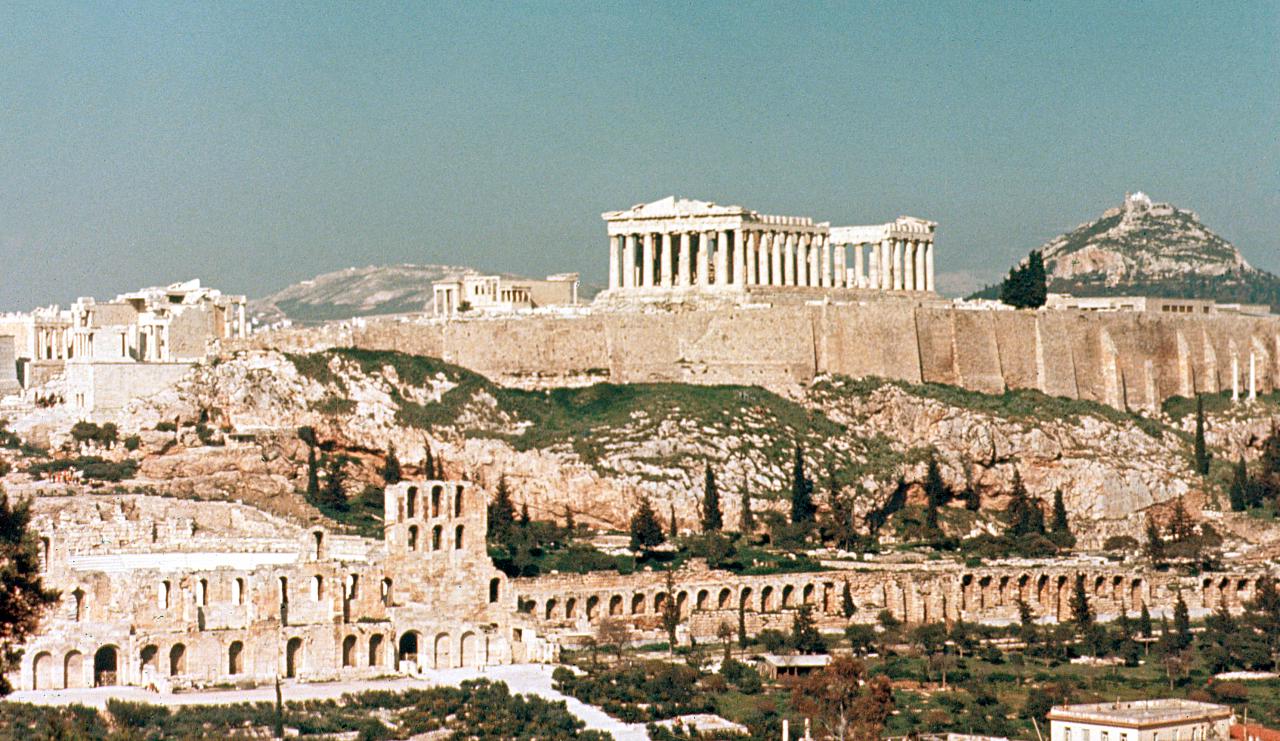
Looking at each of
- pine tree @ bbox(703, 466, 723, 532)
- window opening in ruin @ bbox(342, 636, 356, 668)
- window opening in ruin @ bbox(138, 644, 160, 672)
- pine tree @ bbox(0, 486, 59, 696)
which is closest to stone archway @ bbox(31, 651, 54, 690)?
window opening in ruin @ bbox(138, 644, 160, 672)

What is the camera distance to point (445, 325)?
398 feet

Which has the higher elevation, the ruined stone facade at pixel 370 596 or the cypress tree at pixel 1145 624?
the ruined stone facade at pixel 370 596

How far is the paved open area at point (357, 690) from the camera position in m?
81.1

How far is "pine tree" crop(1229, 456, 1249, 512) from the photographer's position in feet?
389

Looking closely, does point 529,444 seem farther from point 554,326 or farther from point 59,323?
point 59,323

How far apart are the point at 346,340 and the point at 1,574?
5362 centimetres

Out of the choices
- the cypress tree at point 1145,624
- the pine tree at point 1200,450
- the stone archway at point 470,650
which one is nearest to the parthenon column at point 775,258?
the pine tree at point 1200,450

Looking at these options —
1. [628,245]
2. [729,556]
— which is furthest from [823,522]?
[628,245]

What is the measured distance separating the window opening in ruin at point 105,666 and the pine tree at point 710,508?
27.1m

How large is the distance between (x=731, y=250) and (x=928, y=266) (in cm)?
1302

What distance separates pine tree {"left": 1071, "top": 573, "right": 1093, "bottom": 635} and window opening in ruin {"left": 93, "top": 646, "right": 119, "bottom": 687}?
33163 mm

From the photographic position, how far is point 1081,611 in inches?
3999

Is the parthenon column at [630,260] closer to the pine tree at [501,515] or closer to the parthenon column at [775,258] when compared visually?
the parthenon column at [775,258]

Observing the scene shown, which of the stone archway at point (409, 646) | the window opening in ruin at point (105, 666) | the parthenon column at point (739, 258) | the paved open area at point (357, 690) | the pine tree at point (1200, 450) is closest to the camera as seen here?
the paved open area at point (357, 690)
